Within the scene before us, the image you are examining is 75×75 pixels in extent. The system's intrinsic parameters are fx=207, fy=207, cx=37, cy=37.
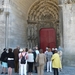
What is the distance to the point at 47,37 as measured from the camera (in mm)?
17688

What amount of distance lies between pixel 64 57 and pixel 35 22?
17.2 ft

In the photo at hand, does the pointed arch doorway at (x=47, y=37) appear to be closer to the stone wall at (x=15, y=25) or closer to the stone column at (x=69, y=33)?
the stone wall at (x=15, y=25)

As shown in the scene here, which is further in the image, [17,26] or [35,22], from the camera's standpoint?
[35,22]

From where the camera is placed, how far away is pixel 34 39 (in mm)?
17406

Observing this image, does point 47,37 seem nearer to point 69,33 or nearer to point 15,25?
point 15,25

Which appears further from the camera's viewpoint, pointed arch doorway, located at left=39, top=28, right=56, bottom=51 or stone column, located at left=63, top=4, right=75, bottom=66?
pointed arch doorway, located at left=39, top=28, right=56, bottom=51

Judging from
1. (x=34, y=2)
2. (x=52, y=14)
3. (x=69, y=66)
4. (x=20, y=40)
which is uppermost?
(x=34, y=2)

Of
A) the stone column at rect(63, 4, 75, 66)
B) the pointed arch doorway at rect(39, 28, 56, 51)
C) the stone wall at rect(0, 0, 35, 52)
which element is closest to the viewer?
the stone column at rect(63, 4, 75, 66)

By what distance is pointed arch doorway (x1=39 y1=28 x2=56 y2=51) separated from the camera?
17438 mm

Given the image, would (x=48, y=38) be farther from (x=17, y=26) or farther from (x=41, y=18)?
(x=17, y=26)

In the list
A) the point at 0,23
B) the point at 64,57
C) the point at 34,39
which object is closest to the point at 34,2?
the point at 34,39

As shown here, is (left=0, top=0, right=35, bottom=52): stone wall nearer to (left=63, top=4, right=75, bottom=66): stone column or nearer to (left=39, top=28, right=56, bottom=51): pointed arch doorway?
(left=39, top=28, right=56, bottom=51): pointed arch doorway

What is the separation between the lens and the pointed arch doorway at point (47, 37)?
17.4m

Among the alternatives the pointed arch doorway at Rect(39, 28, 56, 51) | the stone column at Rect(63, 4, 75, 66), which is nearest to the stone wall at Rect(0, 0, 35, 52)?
the pointed arch doorway at Rect(39, 28, 56, 51)
